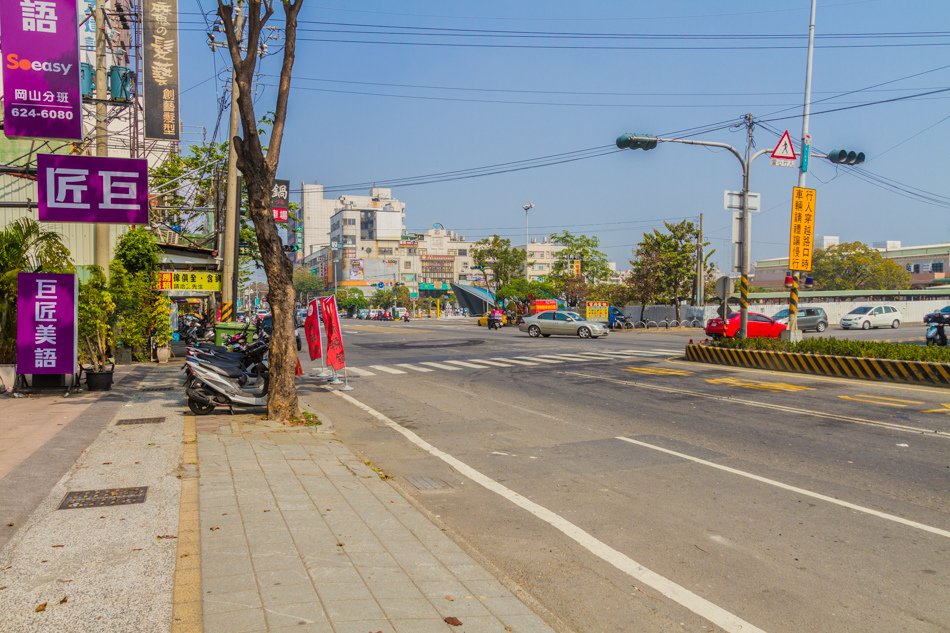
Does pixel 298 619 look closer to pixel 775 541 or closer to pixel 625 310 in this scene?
pixel 775 541

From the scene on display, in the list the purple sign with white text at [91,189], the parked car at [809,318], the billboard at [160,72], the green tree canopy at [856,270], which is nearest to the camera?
the purple sign with white text at [91,189]

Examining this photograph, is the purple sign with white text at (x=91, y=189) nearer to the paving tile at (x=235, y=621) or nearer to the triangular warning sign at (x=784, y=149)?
the paving tile at (x=235, y=621)

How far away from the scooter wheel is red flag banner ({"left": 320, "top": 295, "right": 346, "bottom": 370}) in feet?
14.9

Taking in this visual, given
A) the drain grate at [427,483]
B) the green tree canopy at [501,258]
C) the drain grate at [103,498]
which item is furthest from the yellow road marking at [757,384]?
the green tree canopy at [501,258]

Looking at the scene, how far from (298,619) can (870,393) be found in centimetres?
1416

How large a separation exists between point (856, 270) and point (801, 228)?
228 ft

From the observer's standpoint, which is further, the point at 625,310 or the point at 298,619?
the point at 625,310

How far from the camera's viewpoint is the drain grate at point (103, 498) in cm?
654

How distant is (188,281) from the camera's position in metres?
24.7

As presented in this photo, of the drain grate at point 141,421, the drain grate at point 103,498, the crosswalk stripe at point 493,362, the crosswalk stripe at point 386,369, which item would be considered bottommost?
the crosswalk stripe at point 386,369

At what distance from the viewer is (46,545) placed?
5.36 meters

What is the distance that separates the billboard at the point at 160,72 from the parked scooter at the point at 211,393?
15358mm

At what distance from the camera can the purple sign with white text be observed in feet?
41.6

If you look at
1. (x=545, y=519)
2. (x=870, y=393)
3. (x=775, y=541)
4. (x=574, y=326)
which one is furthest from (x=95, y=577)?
(x=574, y=326)
